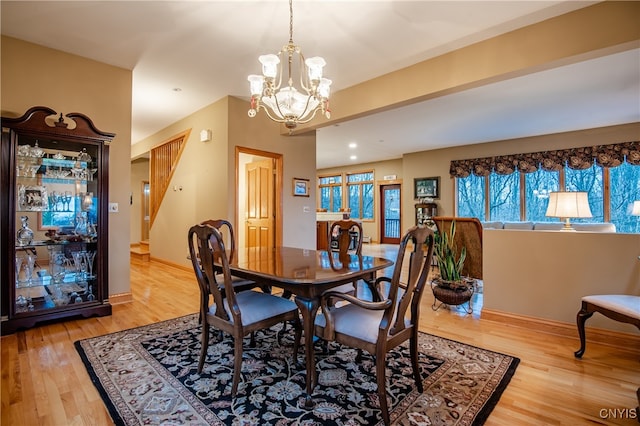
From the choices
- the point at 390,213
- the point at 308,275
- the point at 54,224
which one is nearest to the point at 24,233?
the point at 54,224

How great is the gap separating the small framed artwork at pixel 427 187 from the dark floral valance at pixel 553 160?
487 mm

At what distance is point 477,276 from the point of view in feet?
12.8

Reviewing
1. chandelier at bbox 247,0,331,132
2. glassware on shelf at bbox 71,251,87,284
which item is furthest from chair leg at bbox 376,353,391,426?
glassware on shelf at bbox 71,251,87,284

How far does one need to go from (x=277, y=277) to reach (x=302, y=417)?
2.37ft

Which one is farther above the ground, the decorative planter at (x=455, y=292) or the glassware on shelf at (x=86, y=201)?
the glassware on shelf at (x=86, y=201)

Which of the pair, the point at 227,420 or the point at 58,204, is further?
the point at 58,204

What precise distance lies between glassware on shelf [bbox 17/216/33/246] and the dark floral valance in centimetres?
805

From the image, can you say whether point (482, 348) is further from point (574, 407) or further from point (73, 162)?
point (73, 162)

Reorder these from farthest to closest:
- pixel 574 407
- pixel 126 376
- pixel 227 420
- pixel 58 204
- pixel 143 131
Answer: pixel 143 131 < pixel 58 204 < pixel 126 376 < pixel 574 407 < pixel 227 420

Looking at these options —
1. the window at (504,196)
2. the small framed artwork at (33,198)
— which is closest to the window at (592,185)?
the window at (504,196)

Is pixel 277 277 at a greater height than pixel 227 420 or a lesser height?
greater

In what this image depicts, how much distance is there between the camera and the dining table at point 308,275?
5.70 feet

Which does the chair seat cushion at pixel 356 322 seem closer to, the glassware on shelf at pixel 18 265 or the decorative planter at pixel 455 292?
the decorative planter at pixel 455 292

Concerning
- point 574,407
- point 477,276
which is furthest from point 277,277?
point 477,276
